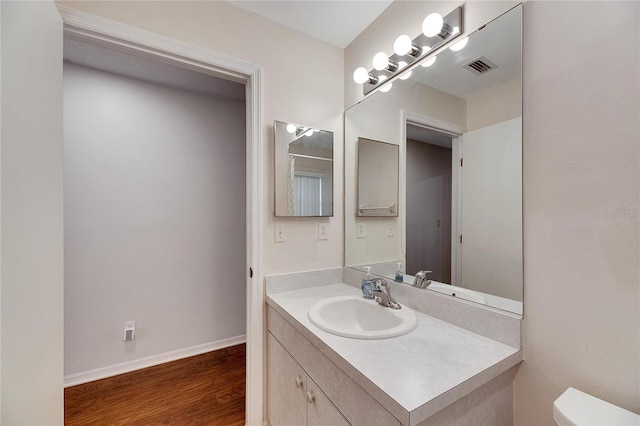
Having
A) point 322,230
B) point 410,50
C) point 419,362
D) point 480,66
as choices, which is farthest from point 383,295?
point 410,50

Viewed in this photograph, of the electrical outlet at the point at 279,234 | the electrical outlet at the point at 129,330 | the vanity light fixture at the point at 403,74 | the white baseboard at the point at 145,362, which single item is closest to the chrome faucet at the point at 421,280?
the electrical outlet at the point at 279,234

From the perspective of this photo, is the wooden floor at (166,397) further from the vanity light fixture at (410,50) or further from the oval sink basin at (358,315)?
the vanity light fixture at (410,50)

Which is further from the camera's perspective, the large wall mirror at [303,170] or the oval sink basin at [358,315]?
the large wall mirror at [303,170]

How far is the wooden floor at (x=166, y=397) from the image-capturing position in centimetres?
161

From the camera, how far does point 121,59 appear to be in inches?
74.1

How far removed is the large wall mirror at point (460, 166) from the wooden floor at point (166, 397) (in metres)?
1.37

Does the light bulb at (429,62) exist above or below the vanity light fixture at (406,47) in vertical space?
below

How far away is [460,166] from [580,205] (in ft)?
1.51

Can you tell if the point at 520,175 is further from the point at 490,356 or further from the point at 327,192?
the point at 327,192

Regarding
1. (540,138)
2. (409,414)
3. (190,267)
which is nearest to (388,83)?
(540,138)

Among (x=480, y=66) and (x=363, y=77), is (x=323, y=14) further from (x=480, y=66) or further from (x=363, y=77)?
(x=480, y=66)

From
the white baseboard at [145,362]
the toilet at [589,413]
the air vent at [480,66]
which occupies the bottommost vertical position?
the white baseboard at [145,362]

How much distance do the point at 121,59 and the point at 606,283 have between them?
281 cm

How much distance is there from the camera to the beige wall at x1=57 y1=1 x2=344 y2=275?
1.30 m
